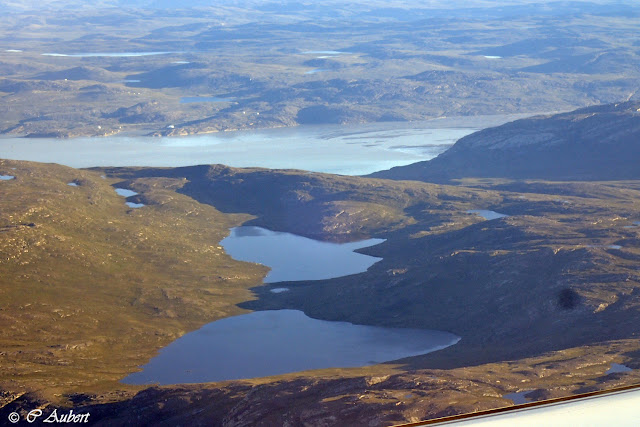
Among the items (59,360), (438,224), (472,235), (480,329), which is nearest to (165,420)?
(59,360)

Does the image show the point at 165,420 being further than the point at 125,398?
No

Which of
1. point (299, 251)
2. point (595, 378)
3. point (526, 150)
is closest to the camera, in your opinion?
point (595, 378)

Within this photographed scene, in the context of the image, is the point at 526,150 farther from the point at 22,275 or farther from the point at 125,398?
the point at 125,398

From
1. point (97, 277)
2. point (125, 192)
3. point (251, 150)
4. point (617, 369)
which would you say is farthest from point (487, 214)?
point (251, 150)

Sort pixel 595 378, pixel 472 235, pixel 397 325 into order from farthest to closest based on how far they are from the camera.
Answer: pixel 472 235 → pixel 397 325 → pixel 595 378

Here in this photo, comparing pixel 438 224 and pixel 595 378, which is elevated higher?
pixel 595 378

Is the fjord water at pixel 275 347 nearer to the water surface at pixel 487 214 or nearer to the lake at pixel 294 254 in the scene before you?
the lake at pixel 294 254
